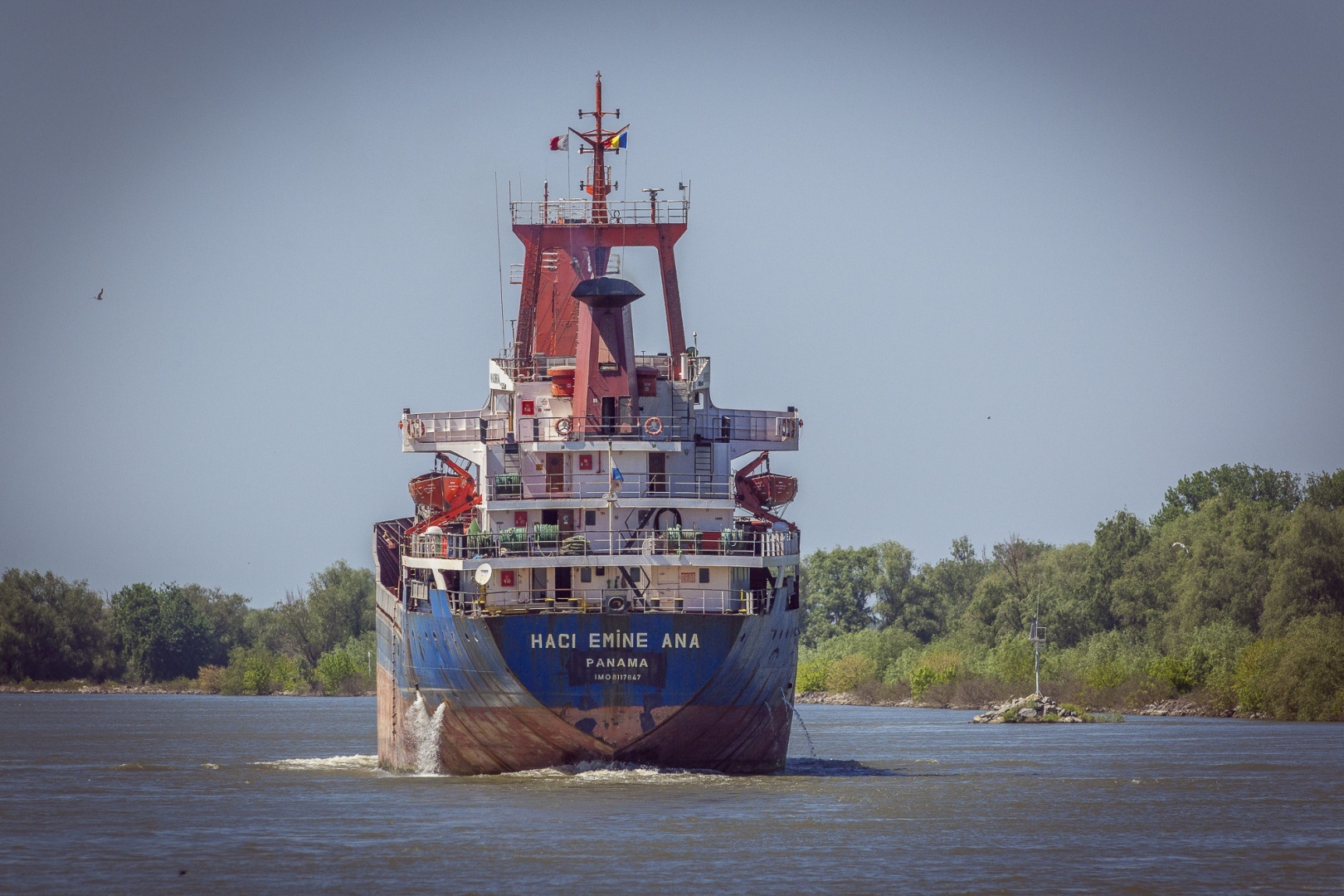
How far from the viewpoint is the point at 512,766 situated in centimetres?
5134

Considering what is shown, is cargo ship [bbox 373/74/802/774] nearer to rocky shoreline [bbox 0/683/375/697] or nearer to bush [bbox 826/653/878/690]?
bush [bbox 826/653/878/690]

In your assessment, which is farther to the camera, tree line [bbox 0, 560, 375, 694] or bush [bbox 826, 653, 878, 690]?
tree line [bbox 0, 560, 375, 694]

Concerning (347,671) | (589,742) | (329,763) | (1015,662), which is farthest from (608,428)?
(347,671)

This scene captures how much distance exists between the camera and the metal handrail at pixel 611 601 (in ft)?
167

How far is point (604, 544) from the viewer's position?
5319 cm

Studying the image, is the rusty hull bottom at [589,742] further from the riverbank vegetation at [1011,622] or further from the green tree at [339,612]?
the green tree at [339,612]

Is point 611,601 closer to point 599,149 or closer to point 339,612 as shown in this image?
point 599,149

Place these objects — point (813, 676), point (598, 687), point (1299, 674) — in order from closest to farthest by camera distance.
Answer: point (598, 687) → point (1299, 674) → point (813, 676)

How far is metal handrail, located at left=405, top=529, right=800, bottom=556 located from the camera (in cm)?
5169

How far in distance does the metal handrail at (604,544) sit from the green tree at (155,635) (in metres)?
121

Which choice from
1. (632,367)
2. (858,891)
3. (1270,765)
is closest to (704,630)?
(632,367)

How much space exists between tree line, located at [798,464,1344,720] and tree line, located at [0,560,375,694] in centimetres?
3954

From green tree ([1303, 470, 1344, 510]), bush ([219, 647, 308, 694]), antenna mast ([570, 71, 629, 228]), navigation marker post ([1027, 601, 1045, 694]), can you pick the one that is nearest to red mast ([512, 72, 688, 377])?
antenna mast ([570, 71, 629, 228])

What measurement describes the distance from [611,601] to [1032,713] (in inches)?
1922
